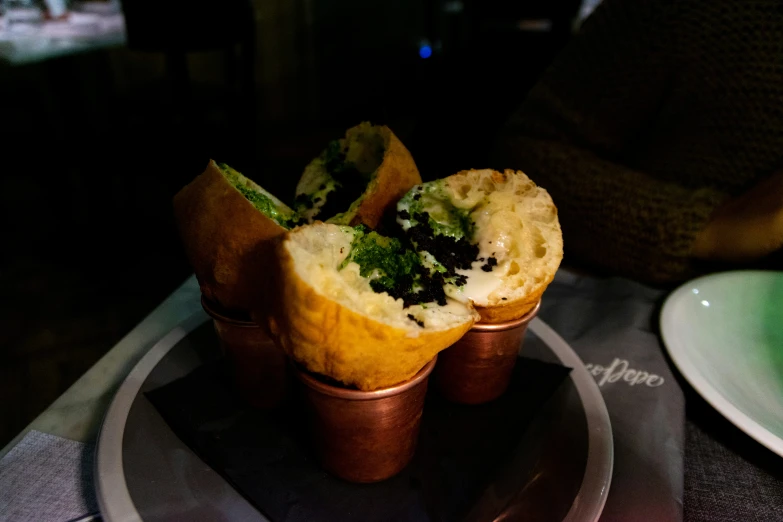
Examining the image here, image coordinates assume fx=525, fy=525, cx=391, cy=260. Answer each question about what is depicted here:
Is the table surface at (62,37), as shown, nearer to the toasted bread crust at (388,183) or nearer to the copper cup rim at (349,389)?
the toasted bread crust at (388,183)

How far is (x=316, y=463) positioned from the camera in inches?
25.8

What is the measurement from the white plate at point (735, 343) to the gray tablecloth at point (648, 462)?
44mm

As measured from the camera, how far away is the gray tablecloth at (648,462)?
62 centimetres

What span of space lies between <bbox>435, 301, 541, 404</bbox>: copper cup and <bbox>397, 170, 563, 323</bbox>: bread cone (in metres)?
0.02

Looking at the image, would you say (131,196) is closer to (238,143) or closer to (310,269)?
(238,143)

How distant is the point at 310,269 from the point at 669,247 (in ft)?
2.68

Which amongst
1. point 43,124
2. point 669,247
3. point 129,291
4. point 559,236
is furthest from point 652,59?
point 43,124

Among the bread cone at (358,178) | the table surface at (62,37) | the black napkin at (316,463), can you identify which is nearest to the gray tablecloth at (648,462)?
the black napkin at (316,463)

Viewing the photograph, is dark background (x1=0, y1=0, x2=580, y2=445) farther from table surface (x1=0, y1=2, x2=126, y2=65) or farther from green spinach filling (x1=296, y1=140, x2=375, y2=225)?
green spinach filling (x1=296, y1=140, x2=375, y2=225)

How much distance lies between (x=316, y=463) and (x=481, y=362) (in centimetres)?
25

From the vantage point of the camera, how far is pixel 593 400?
752 mm

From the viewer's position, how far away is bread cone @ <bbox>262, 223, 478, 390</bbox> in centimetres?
51

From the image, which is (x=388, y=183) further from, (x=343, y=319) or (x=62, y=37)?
(x=62, y=37)

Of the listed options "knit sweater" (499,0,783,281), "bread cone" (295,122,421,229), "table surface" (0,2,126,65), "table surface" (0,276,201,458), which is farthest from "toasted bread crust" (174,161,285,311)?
"table surface" (0,2,126,65)
